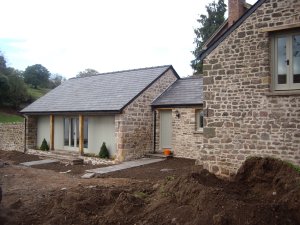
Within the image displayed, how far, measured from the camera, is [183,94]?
18219 millimetres

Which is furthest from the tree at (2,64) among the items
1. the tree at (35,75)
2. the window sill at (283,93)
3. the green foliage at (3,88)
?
the window sill at (283,93)

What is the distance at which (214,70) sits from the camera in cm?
1094

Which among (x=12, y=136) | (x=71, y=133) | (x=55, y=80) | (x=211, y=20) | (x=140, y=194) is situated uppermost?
(x=211, y=20)

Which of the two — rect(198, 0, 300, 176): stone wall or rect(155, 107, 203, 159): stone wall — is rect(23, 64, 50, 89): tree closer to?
rect(155, 107, 203, 159): stone wall

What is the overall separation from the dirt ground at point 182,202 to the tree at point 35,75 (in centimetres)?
4586

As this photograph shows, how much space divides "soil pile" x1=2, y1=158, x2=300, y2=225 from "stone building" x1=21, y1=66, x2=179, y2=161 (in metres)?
7.81

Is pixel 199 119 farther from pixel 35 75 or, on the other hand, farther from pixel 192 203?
pixel 35 75

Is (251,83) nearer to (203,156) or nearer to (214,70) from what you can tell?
(214,70)

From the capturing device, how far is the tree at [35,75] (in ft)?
176

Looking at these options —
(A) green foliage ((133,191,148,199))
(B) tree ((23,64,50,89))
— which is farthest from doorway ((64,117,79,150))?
(B) tree ((23,64,50,89))

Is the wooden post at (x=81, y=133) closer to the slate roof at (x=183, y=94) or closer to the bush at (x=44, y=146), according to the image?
the bush at (x=44, y=146)

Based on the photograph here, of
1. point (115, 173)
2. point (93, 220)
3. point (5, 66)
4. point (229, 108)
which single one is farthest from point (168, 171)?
point (5, 66)

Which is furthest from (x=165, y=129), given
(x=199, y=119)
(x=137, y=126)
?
(x=199, y=119)

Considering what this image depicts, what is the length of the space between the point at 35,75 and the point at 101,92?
→ 37731 millimetres
